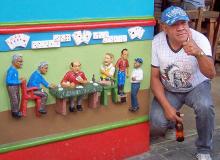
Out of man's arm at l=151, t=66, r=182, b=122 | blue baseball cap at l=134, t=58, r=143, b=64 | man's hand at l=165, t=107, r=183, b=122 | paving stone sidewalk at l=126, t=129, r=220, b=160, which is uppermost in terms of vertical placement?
blue baseball cap at l=134, t=58, r=143, b=64

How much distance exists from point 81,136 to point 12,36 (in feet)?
2.95

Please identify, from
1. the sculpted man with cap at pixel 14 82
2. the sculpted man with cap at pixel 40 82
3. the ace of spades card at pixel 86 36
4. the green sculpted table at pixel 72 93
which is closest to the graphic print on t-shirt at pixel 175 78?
the green sculpted table at pixel 72 93

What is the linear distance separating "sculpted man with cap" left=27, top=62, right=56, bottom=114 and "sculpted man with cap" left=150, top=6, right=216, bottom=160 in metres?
Answer: 0.96

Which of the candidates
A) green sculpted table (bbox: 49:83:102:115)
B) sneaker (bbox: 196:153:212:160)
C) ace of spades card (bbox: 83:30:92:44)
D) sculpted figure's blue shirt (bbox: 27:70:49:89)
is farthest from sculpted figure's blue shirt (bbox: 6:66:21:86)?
sneaker (bbox: 196:153:212:160)

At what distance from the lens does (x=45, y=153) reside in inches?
108

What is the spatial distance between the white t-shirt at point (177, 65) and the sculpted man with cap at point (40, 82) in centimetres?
96

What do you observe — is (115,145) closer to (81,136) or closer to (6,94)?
(81,136)

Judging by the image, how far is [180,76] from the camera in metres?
3.15

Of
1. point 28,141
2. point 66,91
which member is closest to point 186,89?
point 66,91

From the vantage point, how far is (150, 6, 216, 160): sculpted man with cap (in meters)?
2.99

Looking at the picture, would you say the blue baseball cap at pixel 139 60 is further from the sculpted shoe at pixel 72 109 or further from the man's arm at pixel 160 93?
the sculpted shoe at pixel 72 109

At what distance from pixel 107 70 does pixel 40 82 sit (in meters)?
0.52

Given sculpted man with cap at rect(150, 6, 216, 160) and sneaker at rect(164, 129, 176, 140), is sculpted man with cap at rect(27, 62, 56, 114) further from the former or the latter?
sneaker at rect(164, 129, 176, 140)

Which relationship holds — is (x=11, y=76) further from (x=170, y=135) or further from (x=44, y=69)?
(x=170, y=135)
